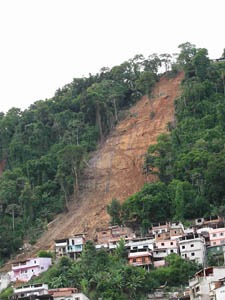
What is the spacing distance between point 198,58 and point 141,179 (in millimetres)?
15374

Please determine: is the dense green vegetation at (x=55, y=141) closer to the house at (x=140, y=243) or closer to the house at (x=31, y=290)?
the house at (x=31, y=290)

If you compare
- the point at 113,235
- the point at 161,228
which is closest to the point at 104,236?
the point at 113,235

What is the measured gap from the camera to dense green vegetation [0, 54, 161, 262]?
62000 millimetres

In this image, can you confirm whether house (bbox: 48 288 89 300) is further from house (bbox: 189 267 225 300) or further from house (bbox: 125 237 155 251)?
house (bbox: 189 267 225 300)

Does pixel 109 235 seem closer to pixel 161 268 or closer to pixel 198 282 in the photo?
pixel 161 268

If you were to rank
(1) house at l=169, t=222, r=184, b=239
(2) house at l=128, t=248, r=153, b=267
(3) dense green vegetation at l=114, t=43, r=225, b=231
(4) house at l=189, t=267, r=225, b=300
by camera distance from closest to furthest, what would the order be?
(4) house at l=189, t=267, r=225, b=300 → (2) house at l=128, t=248, r=153, b=267 → (1) house at l=169, t=222, r=184, b=239 → (3) dense green vegetation at l=114, t=43, r=225, b=231

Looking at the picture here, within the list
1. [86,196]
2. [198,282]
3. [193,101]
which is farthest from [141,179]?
[198,282]

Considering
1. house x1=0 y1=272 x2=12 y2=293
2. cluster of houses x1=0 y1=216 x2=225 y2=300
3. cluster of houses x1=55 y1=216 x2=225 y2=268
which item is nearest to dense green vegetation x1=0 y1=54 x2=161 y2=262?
house x1=0 y1=272 x2=12 y2=293

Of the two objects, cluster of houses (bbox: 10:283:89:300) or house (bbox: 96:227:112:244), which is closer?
cluster of houses (bbox: 10:283:89:300)

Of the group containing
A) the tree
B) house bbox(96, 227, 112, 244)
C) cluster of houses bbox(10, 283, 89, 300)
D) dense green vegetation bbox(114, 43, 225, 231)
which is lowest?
cluster of houses bbox(10, 283, 89, 300)

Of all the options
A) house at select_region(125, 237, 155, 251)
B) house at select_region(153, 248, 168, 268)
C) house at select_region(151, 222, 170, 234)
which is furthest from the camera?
house at select_region(151, 222, 170, 234)

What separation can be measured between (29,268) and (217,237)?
48.6 ft

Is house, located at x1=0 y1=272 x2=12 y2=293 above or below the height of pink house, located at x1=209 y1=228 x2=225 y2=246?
below

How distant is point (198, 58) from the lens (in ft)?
230
